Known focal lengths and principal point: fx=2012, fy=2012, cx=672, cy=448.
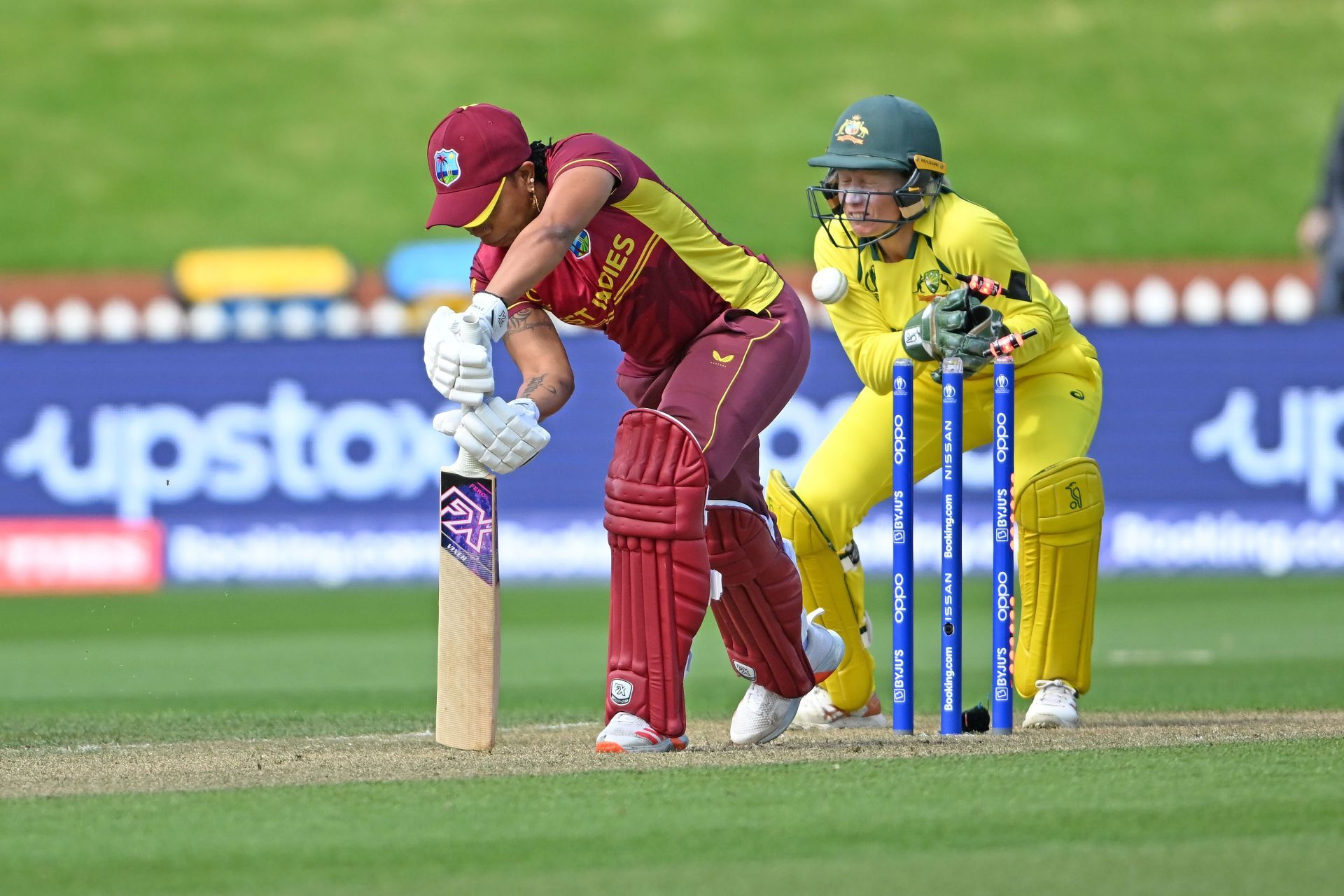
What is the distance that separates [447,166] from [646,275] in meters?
0.62

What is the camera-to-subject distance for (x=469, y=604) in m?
5.07

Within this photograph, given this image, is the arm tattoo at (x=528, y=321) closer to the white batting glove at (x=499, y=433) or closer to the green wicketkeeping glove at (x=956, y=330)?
the white batting glove at (x=499, y=433)

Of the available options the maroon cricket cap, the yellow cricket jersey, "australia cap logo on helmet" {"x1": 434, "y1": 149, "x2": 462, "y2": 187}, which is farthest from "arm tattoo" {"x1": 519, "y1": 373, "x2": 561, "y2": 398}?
the yellow cricket jersey

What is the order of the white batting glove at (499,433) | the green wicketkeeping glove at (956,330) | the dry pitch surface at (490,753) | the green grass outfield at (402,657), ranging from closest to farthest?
1. the dry pitch surface at (490,753)
2. the white batting glove at (499,433)
3. the green wicketkeeping glove at (956,330)
4. the green grass outfield at (402,657)

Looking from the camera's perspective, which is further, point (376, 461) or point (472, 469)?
point (376, 461)

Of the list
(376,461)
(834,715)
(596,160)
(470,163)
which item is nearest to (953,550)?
(834,715)

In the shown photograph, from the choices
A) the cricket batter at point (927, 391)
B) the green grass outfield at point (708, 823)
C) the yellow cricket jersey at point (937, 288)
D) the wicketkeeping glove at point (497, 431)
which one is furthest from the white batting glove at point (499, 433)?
the yellow cricket jersey at point (937, 288)

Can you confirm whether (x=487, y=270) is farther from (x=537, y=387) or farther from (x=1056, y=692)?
(x=1056, y=692)

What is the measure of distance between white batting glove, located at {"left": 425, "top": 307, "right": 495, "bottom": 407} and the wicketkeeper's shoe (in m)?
0.88

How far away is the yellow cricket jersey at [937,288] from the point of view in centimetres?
562

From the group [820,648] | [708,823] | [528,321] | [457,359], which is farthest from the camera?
[820,648]

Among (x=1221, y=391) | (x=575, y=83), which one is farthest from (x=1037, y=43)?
(x=1221, y=391)

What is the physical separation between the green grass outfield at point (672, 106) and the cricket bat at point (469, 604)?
16531 millimetres

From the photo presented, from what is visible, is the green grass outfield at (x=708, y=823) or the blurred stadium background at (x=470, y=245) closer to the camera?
the green grass outfield at (x=708, y=823)
